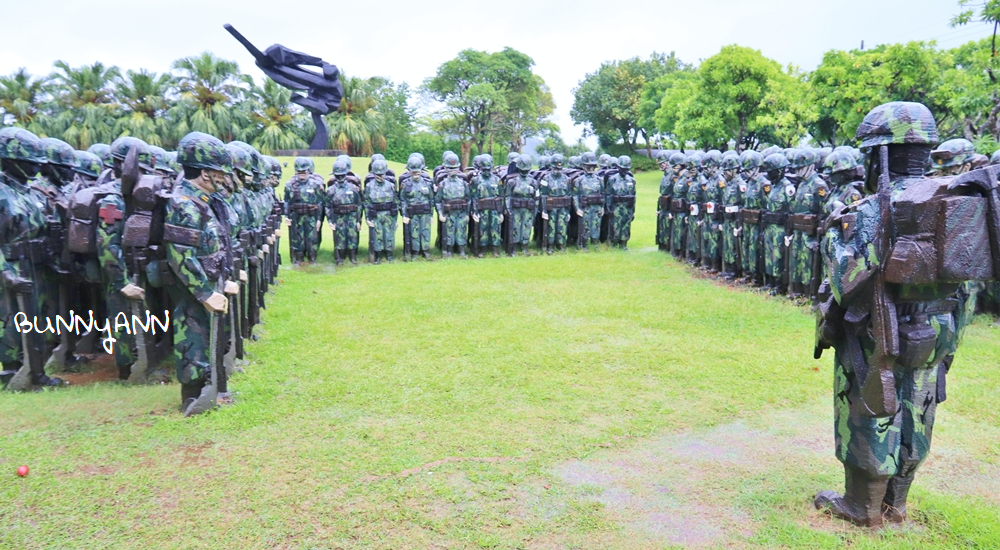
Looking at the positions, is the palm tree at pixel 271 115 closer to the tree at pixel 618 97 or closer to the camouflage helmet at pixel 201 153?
the tree at pixel 618 97

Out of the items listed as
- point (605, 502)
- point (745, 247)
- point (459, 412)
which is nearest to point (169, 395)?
point (459, 412)

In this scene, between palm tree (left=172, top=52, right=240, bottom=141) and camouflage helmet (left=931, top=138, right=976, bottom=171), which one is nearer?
camouflage helmet (left=931, top=138, right=976, bottom=171)

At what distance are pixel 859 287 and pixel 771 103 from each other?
27.8 metres

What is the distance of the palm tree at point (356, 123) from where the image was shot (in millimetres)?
30250

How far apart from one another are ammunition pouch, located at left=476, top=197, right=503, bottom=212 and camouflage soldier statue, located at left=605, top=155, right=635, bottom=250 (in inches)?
108

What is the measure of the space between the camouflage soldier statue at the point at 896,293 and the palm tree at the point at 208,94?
31.7 metres

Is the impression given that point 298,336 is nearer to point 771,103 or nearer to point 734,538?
point 734,538

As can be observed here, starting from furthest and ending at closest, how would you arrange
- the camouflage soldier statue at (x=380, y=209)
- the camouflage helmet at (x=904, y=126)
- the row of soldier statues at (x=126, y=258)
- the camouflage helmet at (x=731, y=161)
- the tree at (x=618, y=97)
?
the tree at (x=618, y=97), the camouflage soldier statue at (x=380, y=209), the camouflage helmet at (x=731, y=161), the row of soldier statues at (x=126, y=258), the camouflage helmet at (x=904, y=126)

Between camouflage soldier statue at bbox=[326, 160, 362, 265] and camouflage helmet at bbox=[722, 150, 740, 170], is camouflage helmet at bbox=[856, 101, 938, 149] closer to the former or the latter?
camouflage helmet at bbox=[722, 150, 740, 170]

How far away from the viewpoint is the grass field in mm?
3850

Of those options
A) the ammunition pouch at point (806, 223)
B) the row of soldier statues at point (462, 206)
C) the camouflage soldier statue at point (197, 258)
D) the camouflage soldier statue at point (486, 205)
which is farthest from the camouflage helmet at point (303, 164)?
the ammunition pouch at point (806, 223)

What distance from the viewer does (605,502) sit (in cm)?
417

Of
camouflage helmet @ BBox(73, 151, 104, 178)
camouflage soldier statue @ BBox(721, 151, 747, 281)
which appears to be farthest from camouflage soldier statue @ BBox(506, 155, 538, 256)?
camouflage helmet @ BBox(73, 151, 104, 178)

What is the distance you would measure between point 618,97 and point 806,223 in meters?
34.7
